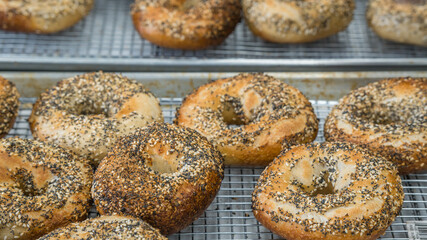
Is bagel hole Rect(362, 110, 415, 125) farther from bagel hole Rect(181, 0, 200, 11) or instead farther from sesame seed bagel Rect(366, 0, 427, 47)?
bagel hole Rect(181, 0, 200, 11)

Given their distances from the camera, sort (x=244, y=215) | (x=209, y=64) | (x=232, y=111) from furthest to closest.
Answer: (x=209, y=64) → (x=232, y=111) → (x=244, y=215)

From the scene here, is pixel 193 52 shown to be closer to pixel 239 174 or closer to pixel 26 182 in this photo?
pixel 239 174

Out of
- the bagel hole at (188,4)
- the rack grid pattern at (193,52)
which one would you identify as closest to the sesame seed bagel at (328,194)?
the rack grid pattern at (193,52)

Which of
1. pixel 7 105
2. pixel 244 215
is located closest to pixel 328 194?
pixel 244 215

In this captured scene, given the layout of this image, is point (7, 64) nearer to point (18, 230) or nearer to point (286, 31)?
point (18, 230)

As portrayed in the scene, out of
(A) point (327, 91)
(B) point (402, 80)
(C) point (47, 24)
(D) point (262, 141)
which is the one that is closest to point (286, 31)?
(A) point (327, 91)
